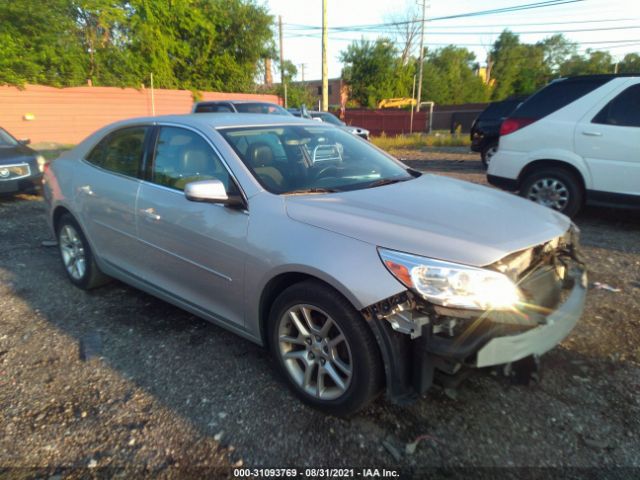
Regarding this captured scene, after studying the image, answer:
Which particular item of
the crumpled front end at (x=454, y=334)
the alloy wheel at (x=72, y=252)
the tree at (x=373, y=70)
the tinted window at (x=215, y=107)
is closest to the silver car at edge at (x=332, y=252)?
the crumpled front end at (x=454, y=334)

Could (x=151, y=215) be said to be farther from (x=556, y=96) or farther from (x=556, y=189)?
(x=556, y=96)

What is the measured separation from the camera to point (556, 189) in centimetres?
602

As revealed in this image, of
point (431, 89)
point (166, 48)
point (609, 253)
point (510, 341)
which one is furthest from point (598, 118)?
point (431, 89)

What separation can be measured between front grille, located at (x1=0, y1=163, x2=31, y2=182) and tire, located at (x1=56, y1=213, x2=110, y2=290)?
421 centimetres

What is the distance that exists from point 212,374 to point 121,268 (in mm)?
1389

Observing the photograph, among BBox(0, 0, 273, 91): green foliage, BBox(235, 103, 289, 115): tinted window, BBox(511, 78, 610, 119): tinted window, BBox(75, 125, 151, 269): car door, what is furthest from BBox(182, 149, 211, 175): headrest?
BBox(0, 0, 273, 91): green foliage

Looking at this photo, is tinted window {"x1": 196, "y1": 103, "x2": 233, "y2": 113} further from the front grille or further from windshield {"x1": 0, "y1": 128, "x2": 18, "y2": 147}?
the front grille

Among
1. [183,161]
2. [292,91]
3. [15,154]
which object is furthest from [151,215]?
[292,91]

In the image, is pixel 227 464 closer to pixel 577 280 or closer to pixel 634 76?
pixel 577 280

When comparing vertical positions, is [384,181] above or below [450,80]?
below

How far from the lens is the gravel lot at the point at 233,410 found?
226 centimetres

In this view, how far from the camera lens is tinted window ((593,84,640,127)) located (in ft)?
17.8

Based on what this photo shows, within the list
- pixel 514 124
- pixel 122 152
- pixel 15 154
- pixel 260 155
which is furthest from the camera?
pixel 15 154

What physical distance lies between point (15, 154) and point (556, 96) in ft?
28.8
